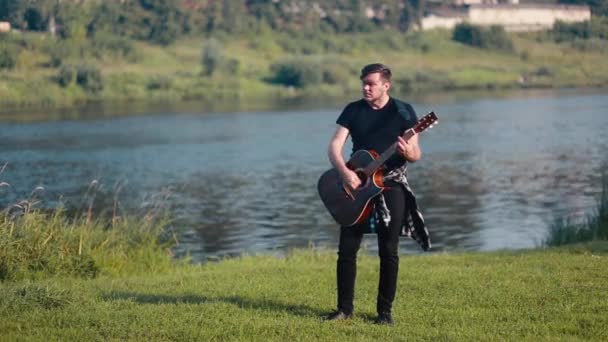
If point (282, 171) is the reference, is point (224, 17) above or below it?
above

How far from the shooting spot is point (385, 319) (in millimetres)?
8578

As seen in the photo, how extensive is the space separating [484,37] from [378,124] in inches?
3100

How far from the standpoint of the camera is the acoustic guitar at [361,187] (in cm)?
845

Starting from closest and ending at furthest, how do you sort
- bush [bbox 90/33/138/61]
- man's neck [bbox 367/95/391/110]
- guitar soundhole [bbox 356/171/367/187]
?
guitar soundhole [bbox 356/171/367/187] < man's neck [bbox 367/95/391/110] < bush [bbox 90/33/138/61]

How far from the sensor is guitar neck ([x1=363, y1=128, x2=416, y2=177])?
27.6 ft

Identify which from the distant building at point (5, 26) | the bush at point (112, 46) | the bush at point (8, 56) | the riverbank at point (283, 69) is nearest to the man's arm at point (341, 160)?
the distant building at point (5, 26)

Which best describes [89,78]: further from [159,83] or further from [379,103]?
[379,103]

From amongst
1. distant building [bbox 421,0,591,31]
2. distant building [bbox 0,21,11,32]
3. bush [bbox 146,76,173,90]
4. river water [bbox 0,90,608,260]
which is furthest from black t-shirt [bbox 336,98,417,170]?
bush [bbox 146,76,173,90]

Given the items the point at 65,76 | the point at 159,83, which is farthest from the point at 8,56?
the point at 159,83

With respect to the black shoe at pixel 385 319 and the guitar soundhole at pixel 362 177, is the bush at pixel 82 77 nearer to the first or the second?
the guitar soundhole at pixel 362 177

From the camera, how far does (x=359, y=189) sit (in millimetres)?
8562

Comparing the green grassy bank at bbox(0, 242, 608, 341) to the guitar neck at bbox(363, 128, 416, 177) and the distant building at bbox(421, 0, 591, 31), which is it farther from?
the distant building at bbox(421, 0, 591, 31)

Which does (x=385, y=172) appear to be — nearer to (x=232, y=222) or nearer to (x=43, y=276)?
(x=43, y=276)

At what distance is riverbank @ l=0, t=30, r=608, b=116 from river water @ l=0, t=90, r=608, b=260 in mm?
9448
